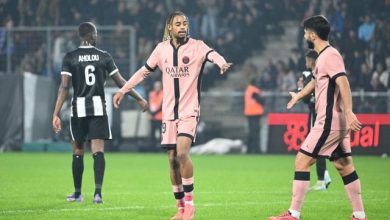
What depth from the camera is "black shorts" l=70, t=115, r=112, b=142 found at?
1252cm

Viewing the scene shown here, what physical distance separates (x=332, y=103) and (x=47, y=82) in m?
19.4

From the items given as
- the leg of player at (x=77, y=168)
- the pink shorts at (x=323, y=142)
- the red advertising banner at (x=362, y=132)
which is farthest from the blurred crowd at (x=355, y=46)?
the pink shorts at (x=323, y=142)

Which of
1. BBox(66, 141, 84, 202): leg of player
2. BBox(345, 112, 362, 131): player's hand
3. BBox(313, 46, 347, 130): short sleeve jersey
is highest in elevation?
BBox(313, 46, 347, 130): short sleeve jersey

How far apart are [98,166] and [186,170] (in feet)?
7.69

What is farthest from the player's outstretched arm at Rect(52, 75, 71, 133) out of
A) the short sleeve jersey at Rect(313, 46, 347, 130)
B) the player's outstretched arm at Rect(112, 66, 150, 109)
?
the short sleeve jersey at Rect(313, 46, 347, 130)

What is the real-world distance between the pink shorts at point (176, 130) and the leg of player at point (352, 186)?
1.67 m

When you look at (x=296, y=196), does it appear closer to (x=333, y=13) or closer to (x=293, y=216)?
(x=293, y=216)

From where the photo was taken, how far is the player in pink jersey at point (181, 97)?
10.4m

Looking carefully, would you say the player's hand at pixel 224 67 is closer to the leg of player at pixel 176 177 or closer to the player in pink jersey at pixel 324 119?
the player in pink jersey at pixel 324 119

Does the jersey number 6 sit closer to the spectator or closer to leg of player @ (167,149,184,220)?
leg of player @ (167,149,184,220)

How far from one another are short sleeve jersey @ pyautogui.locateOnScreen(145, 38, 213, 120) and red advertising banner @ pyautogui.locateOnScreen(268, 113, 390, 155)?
45.8 ft

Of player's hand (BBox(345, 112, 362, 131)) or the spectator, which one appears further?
the spectator

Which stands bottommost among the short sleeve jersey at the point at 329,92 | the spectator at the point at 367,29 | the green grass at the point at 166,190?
the green grass at the point at 166,190

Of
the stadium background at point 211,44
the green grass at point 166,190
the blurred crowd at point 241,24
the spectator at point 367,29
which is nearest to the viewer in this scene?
the green grass at point 166,190
